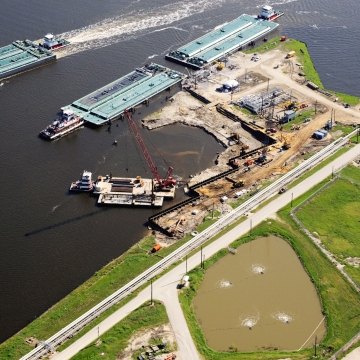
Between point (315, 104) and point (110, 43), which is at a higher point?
point (110, 43)

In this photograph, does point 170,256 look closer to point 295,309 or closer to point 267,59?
point 295,309

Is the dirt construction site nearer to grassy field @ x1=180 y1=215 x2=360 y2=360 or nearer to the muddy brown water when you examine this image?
grassy field @ x1=180 y1=215 x2=360 y2=360

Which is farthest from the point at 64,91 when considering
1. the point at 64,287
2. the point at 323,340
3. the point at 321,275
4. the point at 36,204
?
the point at 323,340

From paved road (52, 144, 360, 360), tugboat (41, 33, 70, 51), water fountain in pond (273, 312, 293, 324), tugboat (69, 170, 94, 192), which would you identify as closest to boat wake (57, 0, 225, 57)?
tugboat (41, 33, 70, 51)

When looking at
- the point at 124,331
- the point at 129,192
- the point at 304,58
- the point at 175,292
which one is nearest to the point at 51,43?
the point at 304,58

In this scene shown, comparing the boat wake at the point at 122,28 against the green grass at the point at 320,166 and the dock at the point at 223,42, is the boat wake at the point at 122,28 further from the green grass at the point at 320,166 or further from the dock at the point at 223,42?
the green grass at the point at 320,166

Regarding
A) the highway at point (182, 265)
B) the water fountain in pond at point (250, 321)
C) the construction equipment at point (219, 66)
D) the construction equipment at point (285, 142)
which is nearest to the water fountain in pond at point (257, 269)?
the highway at point (182, 265)
